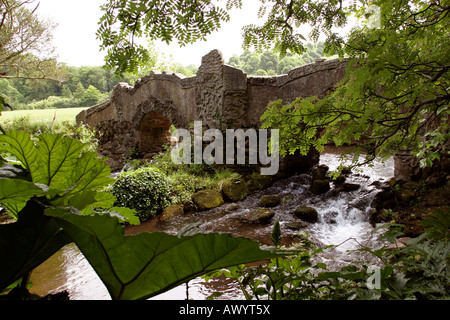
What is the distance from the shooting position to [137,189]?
6.02 metres

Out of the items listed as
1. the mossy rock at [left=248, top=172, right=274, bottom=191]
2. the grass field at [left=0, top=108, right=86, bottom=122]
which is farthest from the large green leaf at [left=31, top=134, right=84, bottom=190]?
the grass field at [left=0, top=108, right=86, bottom=122]

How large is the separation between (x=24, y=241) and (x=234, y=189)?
6730mm

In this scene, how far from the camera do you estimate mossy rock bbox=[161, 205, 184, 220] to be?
6.05 metres

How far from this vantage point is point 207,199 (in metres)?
6.63

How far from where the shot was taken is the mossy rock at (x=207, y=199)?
648cm

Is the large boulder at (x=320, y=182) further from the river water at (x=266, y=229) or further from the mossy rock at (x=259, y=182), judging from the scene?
the mossy rock at (x=259, y=182)

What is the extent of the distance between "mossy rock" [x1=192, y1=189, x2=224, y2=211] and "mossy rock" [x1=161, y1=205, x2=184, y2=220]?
0.44 metres

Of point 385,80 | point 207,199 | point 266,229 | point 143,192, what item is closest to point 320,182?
point 266,229

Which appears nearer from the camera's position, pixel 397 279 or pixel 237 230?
pixel 397 279

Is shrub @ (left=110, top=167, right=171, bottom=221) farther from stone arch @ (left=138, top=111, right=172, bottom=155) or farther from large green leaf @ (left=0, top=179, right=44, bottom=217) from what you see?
large green leaf @ (left=0, top=179, right=44, bottom=217)

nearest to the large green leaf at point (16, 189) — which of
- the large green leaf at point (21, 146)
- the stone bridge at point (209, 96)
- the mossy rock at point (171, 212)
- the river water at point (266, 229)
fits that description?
the large green leaf at point (21, 146)
